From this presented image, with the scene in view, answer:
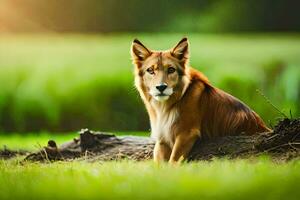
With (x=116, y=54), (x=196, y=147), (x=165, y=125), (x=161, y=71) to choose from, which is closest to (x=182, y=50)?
(x=161, y=71)

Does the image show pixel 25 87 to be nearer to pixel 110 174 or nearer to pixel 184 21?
pixel 184 21

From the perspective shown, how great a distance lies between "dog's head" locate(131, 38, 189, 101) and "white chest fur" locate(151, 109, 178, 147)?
4.4 inches

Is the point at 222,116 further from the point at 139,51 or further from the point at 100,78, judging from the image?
the point at 100,78

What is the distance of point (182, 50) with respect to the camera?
494 cm

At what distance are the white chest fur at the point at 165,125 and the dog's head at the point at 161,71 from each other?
4.4 inches

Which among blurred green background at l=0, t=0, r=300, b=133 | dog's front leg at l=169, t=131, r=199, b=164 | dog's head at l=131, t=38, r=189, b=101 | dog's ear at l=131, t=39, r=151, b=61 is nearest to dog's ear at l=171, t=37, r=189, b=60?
dog's head at l=131, t=38, r=189, b=101

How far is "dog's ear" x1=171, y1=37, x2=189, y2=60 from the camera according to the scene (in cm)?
493

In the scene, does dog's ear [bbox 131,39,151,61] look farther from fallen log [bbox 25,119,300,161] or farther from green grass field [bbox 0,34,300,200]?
green grass field [bbox 0,34,300,200]

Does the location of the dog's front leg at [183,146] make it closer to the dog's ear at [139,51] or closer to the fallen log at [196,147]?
the fallen log at [196,147]

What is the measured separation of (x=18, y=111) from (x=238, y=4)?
2025 mm

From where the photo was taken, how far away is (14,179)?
159 inches

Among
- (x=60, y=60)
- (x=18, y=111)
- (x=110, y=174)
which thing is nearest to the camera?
(x=110, y=174)

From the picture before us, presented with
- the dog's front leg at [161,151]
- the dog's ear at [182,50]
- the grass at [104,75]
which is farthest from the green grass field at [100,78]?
the dog's ear at [182,50]

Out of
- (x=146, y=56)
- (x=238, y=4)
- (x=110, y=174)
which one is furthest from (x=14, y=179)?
(x=238, y=4)
